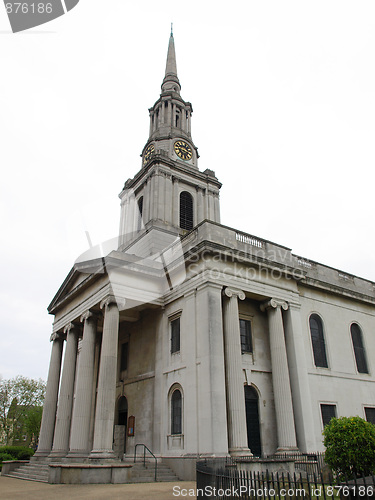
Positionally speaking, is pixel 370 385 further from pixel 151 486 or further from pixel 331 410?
pixel 151 486

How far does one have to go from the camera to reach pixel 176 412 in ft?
65.4

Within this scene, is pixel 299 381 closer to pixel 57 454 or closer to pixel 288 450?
pixel 288 450

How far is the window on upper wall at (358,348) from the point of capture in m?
25.3

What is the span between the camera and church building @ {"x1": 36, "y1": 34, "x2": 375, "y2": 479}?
18469 mm

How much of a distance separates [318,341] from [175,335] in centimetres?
879

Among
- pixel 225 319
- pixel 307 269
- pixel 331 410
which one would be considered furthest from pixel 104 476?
pixel 307 269

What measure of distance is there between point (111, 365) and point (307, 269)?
1335 cm

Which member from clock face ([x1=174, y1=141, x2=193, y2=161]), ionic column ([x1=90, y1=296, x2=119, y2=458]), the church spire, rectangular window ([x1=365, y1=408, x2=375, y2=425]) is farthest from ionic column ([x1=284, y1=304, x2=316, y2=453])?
the church spire

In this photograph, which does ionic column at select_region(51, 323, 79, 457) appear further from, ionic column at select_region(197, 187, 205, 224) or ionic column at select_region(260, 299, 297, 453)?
ionic column at select_region(197, 187, 205, 224)

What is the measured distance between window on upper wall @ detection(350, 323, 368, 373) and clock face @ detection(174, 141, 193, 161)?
20.3 metres

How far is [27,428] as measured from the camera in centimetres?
5388

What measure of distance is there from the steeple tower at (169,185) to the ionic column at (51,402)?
1010 centimetres

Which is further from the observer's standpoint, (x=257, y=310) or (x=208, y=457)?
(x=257, y=310)

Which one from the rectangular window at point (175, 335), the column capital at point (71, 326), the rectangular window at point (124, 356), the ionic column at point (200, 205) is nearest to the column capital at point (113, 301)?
the rectangular window at point (175, 335)
